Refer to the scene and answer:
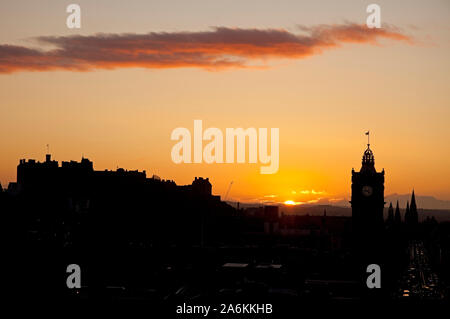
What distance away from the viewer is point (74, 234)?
576ft

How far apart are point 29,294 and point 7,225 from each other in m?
31.0

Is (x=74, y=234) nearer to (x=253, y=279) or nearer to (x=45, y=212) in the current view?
(x=45, y=212)

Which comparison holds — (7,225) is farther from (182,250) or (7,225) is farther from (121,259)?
(182,250)

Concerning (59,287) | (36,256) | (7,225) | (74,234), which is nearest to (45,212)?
(74,234)

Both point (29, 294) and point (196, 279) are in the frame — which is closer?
point (29, 294)
